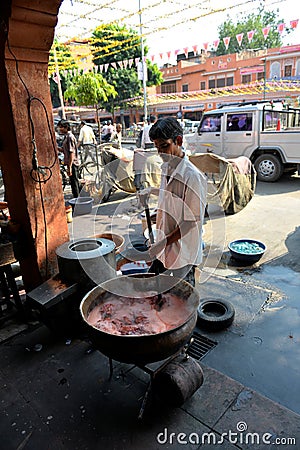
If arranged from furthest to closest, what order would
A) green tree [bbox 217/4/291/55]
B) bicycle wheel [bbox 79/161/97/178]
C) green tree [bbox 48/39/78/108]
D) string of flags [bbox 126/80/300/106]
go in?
green tree [bbox 217/4/291/55]
string of flags [bbox 126/80/300/106]
green tree [bbox 48/39/78/108]
bicycle wheel [bbox 79/161/97/178]

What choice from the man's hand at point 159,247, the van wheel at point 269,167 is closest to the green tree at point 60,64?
the van wheel at point 269,167

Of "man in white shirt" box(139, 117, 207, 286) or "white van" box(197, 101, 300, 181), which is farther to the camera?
"white van" box(197, 101, 300, 181)

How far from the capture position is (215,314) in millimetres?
3373

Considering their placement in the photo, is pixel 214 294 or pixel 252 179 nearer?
pixel 214 294

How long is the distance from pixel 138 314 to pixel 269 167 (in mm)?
8100

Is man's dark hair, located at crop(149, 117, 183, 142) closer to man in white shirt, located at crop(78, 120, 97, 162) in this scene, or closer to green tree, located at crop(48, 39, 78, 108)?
man in white shirt, located at crop(78, 120, 97, 162)

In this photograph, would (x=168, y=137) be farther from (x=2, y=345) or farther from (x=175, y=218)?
(x=2, y=345)

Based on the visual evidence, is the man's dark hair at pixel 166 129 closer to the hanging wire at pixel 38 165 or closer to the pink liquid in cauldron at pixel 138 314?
the pink liquid in cauldron at pixel 138 314

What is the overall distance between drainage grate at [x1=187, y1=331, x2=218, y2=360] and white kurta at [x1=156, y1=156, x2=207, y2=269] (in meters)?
0.84

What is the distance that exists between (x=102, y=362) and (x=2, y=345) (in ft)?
3.44

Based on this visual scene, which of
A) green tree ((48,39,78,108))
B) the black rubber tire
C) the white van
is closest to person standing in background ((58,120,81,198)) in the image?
green tree ((48,39,78,108))

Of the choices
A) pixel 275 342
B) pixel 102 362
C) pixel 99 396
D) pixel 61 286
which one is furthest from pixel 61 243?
pixel 275 342

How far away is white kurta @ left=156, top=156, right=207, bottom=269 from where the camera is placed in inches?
89.4

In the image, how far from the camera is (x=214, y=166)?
Result: 6738mm
